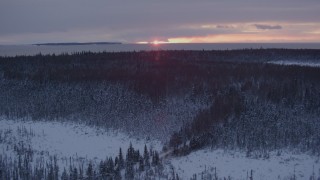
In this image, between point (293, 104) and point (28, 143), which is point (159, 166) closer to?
point (28, 143)

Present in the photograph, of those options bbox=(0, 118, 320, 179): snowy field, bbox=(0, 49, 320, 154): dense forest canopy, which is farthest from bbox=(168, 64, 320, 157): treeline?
bbox=(0, 118, 320, 179): snowy field

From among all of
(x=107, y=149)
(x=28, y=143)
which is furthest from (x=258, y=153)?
(x=28, y=143)

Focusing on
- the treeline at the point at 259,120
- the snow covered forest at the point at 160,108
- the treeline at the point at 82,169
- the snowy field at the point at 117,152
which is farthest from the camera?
the treeline at the point at 259,120

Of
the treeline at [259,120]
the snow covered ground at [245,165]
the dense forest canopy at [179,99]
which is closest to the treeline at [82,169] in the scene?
the snow covered ground at [245,165]

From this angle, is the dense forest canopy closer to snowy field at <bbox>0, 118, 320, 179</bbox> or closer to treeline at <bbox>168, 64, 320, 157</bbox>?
treeline at <bbox>168, 64, 320, 157</bbox>

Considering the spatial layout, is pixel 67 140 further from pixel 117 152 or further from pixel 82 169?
pixel 82 169

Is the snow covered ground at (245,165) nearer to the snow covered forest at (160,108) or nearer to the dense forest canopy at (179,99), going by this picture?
the snow covered forest at (160,108)

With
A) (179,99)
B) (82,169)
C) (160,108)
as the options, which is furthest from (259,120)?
(82,169)
